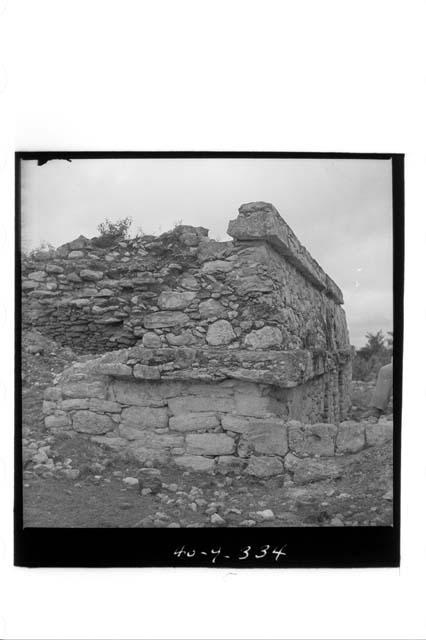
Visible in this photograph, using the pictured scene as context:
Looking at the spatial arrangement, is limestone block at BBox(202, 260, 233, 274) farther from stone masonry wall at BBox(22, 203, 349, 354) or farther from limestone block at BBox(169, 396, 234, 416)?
limestone block at BBox(169, 396, 234, 416)

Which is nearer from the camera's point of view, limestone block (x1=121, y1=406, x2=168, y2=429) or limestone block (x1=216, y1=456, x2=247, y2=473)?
limestone block (x1=216, y1=456, x2=247, y2=473)

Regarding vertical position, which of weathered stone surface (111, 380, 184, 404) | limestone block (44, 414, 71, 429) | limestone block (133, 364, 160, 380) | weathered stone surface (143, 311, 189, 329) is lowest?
limestone block (44, 414, 71, 429)

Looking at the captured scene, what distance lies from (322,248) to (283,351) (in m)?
0.69

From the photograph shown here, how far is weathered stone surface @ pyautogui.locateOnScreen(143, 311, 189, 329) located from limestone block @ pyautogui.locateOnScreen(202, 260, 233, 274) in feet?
1.06

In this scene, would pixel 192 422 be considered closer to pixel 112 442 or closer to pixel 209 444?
pixel 209 444

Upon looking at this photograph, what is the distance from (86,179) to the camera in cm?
271

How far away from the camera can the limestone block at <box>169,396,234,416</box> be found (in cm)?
279

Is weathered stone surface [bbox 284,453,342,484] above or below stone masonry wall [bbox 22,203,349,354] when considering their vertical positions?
below

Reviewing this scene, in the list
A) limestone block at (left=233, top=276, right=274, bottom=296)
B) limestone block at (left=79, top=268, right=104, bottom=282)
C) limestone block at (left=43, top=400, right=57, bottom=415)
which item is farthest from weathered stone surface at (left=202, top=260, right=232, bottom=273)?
limestone block at (left=43, top=400, right=57, bottom=415)

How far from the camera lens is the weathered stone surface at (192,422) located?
2803mm

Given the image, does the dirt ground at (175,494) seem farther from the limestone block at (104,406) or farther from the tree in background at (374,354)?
the tree in background at (374,354)

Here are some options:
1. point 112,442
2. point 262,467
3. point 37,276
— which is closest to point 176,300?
point 37,276

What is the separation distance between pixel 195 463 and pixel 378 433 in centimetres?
115

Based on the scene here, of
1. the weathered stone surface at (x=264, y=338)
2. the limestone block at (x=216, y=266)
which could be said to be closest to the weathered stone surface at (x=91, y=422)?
the weathered stone surface at (x=264, y=338)
